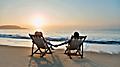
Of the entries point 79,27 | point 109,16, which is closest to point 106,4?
point 109,16

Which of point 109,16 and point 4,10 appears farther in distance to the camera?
point 109,16

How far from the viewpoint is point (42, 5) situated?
49.2 feet

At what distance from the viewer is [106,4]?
568 inches

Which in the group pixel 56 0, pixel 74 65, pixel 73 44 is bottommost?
pixel 74 65

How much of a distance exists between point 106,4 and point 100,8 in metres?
0.94

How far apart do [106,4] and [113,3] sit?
53cm

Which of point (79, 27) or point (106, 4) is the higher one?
point (106, 4)

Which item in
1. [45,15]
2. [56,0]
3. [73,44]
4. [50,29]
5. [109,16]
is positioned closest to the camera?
Result: [73,44]

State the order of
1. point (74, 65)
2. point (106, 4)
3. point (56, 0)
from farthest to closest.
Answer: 1. point (106, 4)
2. point (56, 0)
3. point (74, 65)

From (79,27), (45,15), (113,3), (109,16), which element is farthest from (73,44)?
(79,27)

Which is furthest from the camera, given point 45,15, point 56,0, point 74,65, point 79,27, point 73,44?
point 79,27

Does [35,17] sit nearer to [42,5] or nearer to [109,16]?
[42,5]

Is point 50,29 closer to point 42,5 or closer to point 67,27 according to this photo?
point 67,27

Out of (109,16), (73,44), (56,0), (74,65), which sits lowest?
(74,65)
